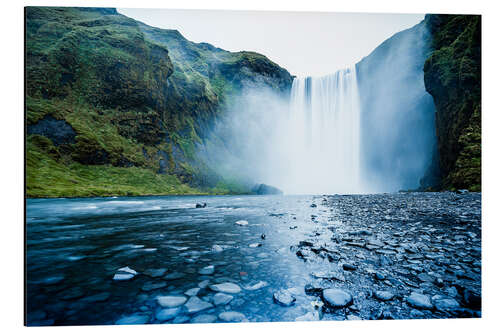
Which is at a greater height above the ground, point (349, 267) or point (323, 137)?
point (323, 137)

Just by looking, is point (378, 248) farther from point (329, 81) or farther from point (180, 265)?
point (329, 81)

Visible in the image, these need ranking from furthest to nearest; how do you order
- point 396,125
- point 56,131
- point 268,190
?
point 268,190
point 396,125
point 56,131

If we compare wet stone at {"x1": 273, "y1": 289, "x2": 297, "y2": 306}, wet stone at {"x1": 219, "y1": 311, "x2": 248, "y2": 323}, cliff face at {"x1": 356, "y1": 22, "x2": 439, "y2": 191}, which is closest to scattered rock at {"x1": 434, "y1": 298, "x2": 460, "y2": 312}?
wet stone at {"x1": 273, "y1": 289, "x2": 297, "y2": 306}

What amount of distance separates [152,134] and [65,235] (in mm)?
35373

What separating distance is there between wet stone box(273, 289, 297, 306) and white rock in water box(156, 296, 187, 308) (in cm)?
91

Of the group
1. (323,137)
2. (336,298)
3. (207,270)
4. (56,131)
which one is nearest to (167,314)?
(207,270)

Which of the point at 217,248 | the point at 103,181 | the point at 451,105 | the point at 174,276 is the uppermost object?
the point at 451,105

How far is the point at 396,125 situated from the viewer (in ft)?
107

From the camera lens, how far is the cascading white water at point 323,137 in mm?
36031

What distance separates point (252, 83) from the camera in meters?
61.1

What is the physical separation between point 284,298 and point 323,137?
130 feet

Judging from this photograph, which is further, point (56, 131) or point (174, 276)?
point (56, 131)

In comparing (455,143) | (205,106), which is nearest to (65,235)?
(455,143)

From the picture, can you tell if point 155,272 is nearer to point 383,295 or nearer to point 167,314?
point 167,314
